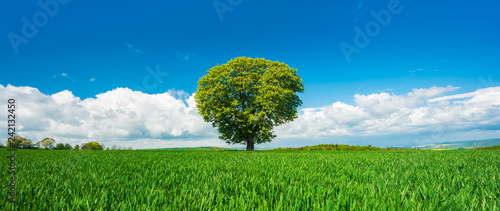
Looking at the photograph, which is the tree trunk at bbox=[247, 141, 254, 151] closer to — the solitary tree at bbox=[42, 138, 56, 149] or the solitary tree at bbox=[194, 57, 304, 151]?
the solitary tree at bbox=[194, 57, 304, 151]

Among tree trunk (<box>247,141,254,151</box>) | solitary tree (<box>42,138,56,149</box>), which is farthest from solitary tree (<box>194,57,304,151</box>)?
solitary tree (<box>42,138,56,149</box>)

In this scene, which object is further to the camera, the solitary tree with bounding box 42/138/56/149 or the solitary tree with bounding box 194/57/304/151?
the solitary tree with bounding box 42/138/56/149

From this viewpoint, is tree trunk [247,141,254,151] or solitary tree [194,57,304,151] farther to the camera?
tree trunk [247,141,254,151]

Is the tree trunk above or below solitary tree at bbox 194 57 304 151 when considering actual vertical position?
below

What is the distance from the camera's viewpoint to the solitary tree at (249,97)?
26516 mm

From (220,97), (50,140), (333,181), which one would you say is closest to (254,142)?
(220,97)

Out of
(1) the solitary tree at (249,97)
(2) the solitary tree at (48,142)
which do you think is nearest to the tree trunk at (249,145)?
(1) the solitary tree at (249,97)

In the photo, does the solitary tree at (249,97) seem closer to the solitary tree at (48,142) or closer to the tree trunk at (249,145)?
the tree trunk at (249,145)

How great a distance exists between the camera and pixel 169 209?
247 cm

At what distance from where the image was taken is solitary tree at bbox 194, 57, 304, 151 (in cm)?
2652

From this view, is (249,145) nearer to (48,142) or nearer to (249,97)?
(249,97)

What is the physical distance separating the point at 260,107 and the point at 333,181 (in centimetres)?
2366

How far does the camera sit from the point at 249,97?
28.8 metres

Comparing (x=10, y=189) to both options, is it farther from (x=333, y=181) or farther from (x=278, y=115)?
(x=278, y=115)
